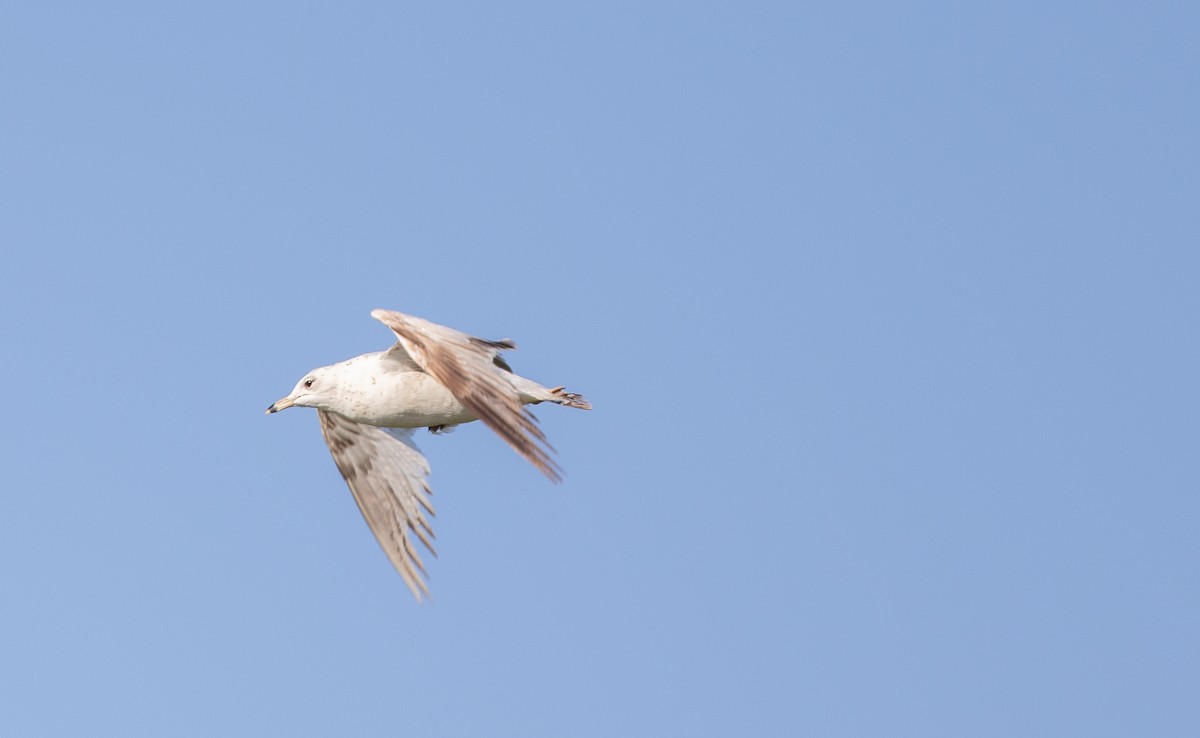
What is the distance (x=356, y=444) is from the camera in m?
29.4

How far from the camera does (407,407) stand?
84.3 feet

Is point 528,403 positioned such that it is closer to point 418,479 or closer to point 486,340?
point 486,340

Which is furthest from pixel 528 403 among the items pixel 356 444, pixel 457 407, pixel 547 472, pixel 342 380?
pixel 547 472

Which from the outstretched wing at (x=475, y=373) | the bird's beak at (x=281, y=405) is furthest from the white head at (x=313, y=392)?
the outstretched wing at (x=475, y=373)

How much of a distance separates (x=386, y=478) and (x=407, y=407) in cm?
388

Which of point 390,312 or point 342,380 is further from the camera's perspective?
point 342,380

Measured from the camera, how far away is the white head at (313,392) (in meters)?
26.5

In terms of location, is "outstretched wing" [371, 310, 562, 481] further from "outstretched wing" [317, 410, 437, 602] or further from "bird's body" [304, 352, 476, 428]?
"outstretched wing" [317, 410, 437, 602]

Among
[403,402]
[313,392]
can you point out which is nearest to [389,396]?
[403,402]

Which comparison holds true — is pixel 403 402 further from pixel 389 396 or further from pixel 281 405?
pixel 281 405

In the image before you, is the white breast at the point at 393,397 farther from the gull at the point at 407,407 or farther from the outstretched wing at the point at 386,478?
the outstretched wing at the point at 386,478

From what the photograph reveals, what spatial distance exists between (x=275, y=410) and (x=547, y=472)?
355 inches

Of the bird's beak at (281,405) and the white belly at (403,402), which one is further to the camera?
the bird's beak at (281,405)

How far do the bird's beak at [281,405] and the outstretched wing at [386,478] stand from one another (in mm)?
1598
